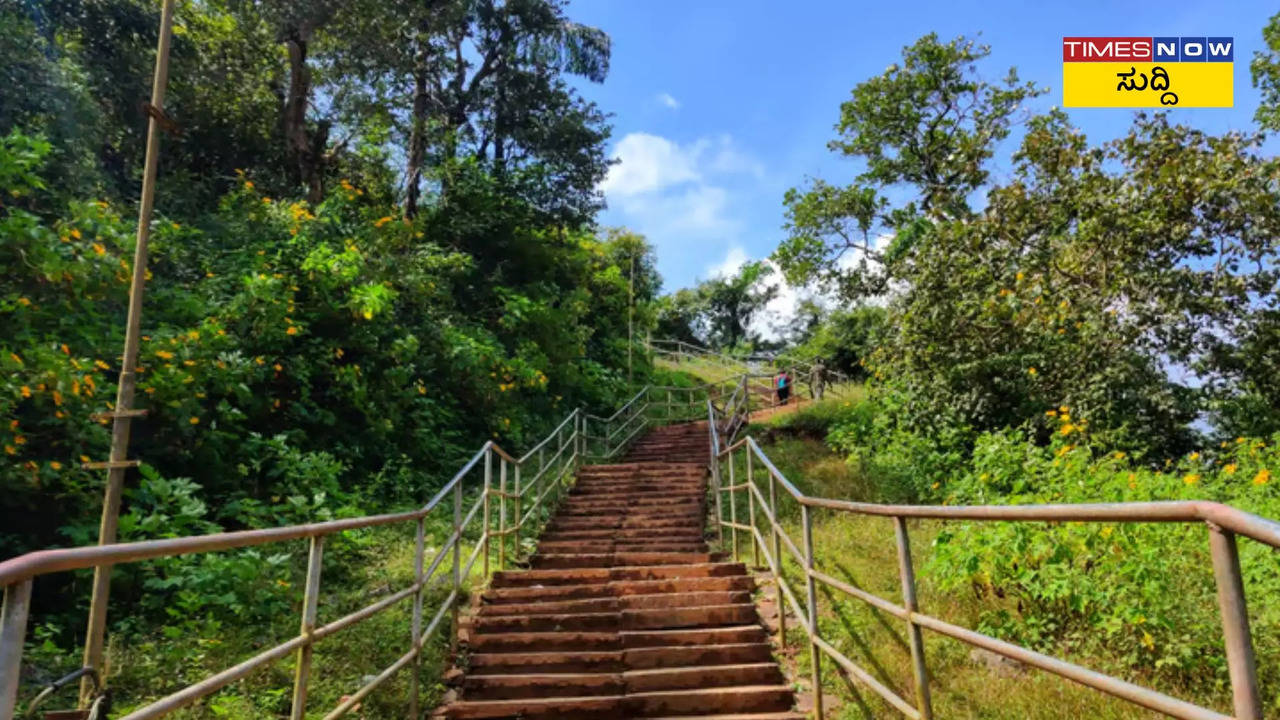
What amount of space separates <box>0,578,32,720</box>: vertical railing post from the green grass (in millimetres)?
2962

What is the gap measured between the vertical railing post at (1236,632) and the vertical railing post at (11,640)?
191 cm

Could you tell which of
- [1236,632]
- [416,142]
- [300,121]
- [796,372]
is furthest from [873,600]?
[796,372]

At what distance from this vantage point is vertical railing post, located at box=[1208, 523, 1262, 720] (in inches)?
39.3

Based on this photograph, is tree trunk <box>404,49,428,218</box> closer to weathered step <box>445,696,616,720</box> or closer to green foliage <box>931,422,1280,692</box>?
weathered step <box>445,696,616,720</box>

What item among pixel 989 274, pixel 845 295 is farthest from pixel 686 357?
pixel 989 274

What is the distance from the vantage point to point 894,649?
3.58 m

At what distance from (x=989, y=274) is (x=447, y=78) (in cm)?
1198

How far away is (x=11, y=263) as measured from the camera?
4773 millimetres

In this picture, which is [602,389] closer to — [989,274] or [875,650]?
[989,274]

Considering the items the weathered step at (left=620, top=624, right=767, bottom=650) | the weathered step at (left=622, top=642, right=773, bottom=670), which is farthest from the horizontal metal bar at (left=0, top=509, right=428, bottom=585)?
the weathered step at (left=620, top=624, right=767, bottom=650)

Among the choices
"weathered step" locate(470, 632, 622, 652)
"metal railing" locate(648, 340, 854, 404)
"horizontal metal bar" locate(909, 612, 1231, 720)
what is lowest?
"weathered step" locate(470, 632, 622, 652)

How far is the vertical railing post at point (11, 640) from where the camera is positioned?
1.08m

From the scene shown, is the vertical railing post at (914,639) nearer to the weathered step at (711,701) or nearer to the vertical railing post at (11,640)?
the weathered step at (711,701)

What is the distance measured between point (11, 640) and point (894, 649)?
3624 millimetres
